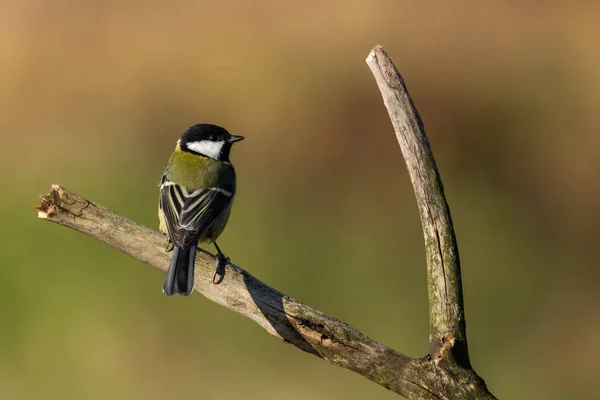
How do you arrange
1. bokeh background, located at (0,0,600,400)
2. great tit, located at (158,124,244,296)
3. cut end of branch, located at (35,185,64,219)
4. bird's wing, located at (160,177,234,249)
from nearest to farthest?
cut end of branch, located at (35,185,64,219), great tit, located at (158,124,244,296), bird's wing, located at (160,177,234,249), bokeh background, located at (0,0,600,400)

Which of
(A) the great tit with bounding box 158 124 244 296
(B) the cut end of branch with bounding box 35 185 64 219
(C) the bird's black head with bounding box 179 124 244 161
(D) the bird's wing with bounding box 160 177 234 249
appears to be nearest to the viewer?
(B) the cut end of branch with bounding box 35 185 64 219

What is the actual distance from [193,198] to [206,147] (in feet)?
1.50

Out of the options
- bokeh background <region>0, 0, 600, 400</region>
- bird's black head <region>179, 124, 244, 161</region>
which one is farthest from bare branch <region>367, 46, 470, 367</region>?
bokeh background <region>0, 0, 600, 400</region>

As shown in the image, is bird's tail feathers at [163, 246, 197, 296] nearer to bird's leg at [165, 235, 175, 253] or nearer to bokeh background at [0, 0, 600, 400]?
bird's leg at [165, 235, 175, 253]

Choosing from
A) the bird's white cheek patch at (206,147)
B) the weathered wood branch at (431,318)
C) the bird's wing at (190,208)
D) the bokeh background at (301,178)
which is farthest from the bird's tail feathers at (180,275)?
the bokeh background at (301,178)

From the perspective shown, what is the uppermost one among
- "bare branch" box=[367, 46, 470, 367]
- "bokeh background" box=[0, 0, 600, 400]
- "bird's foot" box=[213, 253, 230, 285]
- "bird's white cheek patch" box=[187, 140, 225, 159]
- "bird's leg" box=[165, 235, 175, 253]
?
"bare branch" box=[367, 46, 470, 367]

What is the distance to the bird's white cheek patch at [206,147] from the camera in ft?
13.9

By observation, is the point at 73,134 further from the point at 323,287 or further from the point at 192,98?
the point at 323,287

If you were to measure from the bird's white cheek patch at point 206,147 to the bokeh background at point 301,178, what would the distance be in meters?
1.92

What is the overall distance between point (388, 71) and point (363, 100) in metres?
4.31

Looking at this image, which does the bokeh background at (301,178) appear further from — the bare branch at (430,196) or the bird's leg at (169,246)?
the bare branch at (430,196)

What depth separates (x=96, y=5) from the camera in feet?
24.1

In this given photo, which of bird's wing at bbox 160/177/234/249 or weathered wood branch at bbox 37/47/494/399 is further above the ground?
weathered wood branch at bbox 37/47/494/399

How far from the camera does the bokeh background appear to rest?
5.90m
